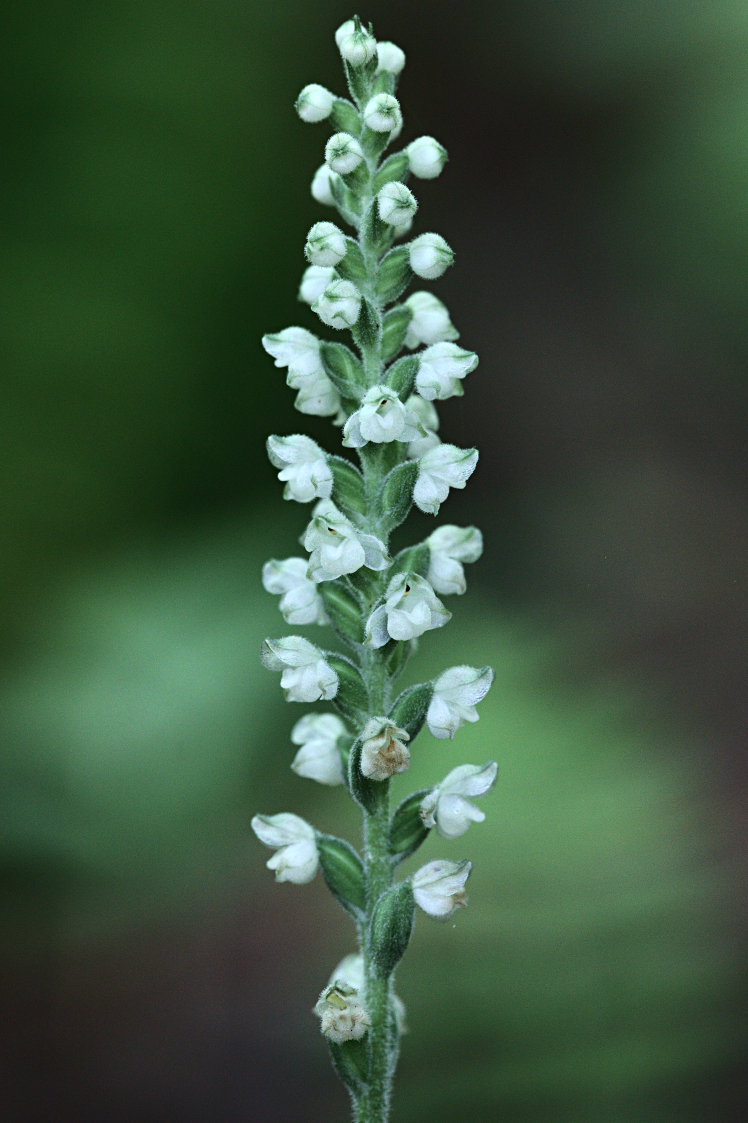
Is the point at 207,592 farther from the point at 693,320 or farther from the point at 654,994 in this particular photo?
the point at 693,320

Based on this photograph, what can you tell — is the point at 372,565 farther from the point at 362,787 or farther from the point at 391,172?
the point at 391,172

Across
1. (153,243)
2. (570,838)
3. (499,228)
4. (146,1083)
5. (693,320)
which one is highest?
(499,228)

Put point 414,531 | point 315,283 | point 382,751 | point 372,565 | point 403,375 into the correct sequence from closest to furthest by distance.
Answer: point 382,751 → point 372,565 → point 403,375 → point 315,283 → point 414,531

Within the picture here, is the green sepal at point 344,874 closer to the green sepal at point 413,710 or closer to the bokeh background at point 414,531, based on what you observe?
the green sepal at point 413,710

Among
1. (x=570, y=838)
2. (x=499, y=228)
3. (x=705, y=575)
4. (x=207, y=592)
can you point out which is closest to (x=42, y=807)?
(x=207, y=592)

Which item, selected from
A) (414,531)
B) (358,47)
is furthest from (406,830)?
(414,531)

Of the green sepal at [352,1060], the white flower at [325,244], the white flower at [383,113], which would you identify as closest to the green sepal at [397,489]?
the white flower at [325,244]

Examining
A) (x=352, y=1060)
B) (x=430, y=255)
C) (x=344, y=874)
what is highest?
(x=430, y=255)
